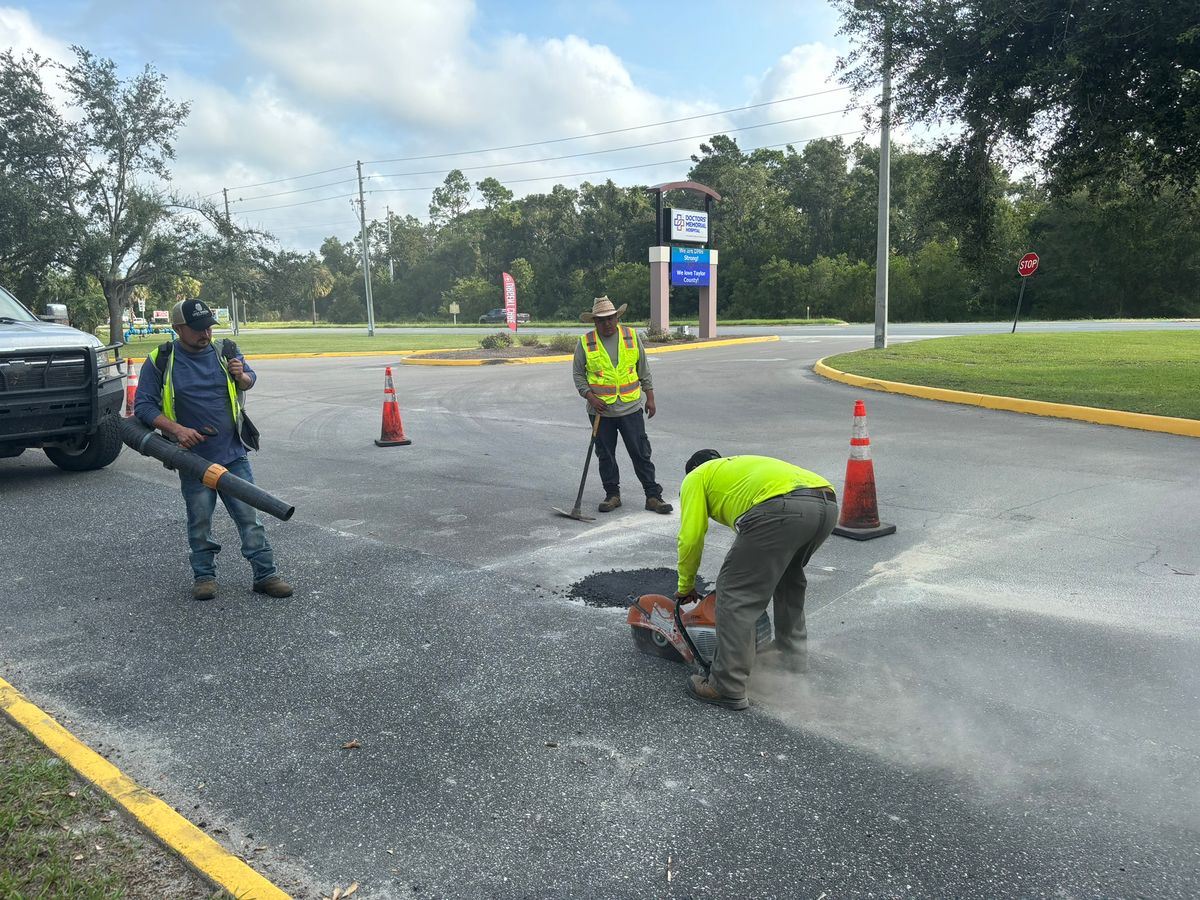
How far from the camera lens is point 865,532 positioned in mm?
6309

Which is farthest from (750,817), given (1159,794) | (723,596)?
(1159,794)

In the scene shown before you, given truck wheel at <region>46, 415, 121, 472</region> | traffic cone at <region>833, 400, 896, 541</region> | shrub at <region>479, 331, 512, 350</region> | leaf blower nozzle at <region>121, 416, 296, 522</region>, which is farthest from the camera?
shrub at <region>479, 331, 512, 350</region>

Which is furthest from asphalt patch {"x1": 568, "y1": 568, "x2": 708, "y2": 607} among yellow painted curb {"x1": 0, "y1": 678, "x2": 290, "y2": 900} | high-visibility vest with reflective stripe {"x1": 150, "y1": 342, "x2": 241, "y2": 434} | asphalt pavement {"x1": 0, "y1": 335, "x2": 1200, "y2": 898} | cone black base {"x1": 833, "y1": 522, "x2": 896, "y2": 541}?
yellow painted curb {"x1": 0, "y1": 678, "x2": 290, "y2": 900}

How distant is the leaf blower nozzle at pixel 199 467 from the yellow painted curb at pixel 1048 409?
9529 mm

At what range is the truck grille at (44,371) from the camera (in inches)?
302

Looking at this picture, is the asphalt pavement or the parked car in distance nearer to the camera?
the asphalt pavement

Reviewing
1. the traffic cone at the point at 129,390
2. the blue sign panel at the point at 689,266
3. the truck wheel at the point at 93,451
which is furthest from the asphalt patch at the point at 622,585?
the blue sign panel at the point at 689,266

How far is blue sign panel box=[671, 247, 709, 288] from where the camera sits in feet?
98.1

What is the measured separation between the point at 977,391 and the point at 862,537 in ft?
25.4

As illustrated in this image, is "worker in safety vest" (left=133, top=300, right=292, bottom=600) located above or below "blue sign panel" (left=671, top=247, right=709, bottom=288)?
below

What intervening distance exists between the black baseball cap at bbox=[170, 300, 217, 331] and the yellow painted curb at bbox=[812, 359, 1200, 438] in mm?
9808

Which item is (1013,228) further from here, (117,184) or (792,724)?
(792,724)

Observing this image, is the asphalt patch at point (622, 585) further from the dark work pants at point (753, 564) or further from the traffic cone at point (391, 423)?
the traffic cone at point (391, 423)

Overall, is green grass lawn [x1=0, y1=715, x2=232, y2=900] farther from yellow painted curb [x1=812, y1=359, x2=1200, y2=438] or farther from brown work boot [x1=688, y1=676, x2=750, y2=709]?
yellow painted curb [x1=812, y1=359, x2=1200, y2=438]
